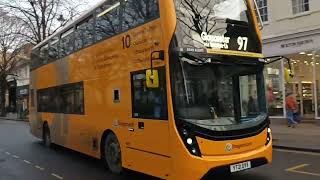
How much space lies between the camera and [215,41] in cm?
858

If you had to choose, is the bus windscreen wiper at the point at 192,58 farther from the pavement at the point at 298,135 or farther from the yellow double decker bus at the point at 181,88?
the pavement at the point at 298,135

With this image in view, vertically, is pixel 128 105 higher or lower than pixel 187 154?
higher

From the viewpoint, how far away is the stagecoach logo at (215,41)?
850 cm

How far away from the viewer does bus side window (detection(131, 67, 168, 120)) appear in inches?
330

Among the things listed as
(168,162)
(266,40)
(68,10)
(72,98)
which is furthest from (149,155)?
(68,10)

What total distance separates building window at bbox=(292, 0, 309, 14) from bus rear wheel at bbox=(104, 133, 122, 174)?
14.1 meters

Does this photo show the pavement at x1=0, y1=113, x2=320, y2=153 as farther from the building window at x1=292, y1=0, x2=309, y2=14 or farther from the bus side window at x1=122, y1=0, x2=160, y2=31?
the bus side window at x1=122, y1=0, x2=160, y2=31

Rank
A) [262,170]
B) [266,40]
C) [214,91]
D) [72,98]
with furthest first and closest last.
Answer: [266,40] → [72,98] → [262,170] → [214,91]

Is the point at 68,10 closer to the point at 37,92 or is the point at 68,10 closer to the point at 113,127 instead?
the point at 37,92

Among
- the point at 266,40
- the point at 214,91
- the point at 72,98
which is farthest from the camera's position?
the point at 266,40

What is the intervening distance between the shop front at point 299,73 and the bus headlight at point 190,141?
13731 mm

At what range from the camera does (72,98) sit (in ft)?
44.4

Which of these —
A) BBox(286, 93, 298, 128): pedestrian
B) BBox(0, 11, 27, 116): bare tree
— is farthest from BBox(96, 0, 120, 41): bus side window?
BBox(0, 11, 27, 116): bare tree

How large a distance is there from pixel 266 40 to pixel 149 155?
1593 cm
